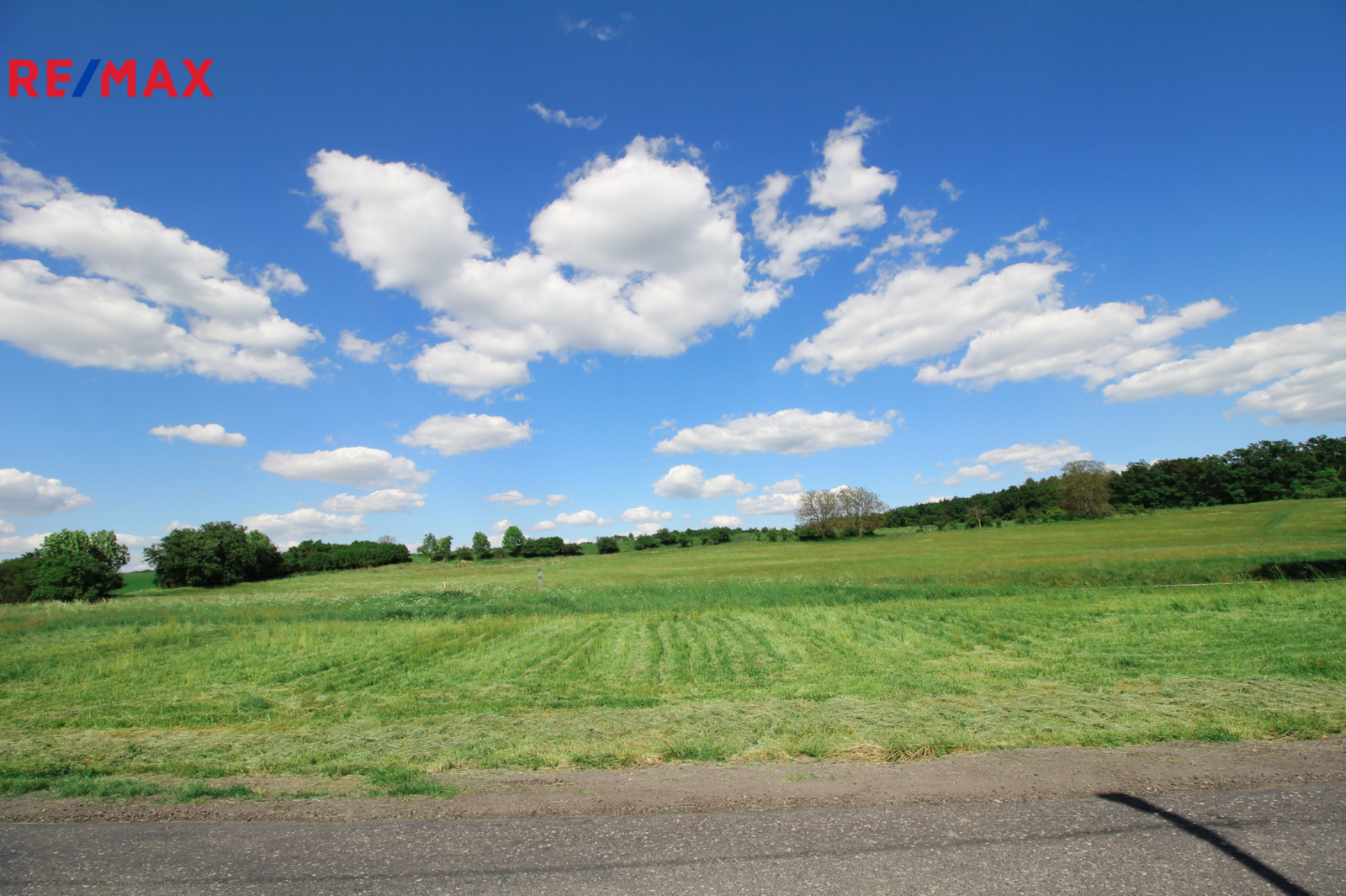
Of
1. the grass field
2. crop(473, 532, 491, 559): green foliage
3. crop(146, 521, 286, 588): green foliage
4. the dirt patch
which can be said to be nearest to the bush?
crop(473, 532, 491, 559): green foliage

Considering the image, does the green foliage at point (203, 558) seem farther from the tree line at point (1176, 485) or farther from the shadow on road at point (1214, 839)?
the tree line at point (1176, 485)

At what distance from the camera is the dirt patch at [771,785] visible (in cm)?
648

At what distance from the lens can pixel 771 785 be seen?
23.2 feet

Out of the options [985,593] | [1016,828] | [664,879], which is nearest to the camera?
[664,879]

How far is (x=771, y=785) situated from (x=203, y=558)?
4214 inches

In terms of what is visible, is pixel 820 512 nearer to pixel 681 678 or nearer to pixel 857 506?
pixel 857 506

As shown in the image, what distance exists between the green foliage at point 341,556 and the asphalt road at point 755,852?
126 metres

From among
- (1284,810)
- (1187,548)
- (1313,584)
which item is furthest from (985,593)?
(1187,548)

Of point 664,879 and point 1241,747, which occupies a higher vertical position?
point 664,879

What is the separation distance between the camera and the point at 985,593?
99.9 ft

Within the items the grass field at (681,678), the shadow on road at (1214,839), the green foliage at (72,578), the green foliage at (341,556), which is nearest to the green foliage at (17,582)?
the green foliage at (72,578)

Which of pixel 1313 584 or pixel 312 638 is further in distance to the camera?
pixel 1313 584

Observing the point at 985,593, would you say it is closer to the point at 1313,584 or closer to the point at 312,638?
the point at 1313,584

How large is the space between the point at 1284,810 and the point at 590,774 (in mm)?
7385
